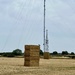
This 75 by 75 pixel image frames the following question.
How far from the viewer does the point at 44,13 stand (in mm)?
65000

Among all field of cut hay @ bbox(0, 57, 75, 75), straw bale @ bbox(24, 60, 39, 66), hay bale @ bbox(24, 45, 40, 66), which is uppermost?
hay bale @ bbox(24, 45, 40, 66)

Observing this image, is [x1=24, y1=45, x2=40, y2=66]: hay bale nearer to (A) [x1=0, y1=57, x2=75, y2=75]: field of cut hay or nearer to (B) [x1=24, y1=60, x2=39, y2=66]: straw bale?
(B) [x1=24, y1=60, x2=39, y2=66]: straw bale

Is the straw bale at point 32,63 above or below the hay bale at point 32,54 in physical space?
below

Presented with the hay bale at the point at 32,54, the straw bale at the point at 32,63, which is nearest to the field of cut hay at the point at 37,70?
the straw bale at the point at 32,63

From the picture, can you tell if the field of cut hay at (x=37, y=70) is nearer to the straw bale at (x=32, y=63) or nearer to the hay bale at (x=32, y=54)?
the straw bale at (x=32, y=63)

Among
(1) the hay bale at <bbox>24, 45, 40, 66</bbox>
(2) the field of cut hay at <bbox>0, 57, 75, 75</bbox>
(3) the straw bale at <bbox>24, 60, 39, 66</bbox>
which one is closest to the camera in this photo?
(2) the field of cut hay at <bbox>0, 57, 75, 75</bbox>

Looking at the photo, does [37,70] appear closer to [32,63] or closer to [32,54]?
[32,54]

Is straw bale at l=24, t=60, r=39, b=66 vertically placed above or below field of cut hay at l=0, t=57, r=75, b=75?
above

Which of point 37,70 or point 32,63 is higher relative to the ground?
point 32,63

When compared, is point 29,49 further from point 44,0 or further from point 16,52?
point 16,52

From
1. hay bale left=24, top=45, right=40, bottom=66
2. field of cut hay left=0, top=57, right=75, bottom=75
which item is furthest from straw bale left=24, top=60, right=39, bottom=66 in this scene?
field of cut hay left=0, top=57, right=75, bottom=75

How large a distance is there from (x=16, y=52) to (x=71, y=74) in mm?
91210

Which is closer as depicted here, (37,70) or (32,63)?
(37,70)

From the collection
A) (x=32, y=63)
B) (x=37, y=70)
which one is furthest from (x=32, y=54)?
(x=37, y=70)
